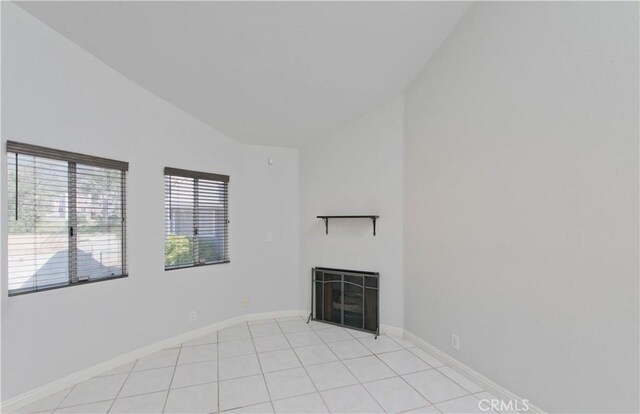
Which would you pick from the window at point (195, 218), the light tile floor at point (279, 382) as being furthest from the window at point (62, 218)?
the light tile floor at point (279, 382)

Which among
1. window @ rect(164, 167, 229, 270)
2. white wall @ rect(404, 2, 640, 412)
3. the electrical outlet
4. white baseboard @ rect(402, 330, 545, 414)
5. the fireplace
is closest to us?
white wall @ rect(404, 2, 640, 412)

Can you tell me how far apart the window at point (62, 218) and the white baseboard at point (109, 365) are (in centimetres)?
75

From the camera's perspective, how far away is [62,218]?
258 cm

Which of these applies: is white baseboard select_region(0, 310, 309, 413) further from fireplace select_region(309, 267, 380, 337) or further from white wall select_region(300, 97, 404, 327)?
white wall select_region(300, 97, 404, 327)

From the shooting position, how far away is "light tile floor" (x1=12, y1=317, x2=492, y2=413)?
7.52 feet

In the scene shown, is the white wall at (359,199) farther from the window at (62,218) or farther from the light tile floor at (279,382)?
the window at (62,218)

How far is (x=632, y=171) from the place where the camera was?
158 cm

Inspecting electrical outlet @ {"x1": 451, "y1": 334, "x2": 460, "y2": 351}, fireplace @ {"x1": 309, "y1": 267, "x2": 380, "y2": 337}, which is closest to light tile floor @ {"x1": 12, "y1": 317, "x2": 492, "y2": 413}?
electrical outlet @ {"x1": 451, "y1": 334, "x2": 460, "y2": 351}

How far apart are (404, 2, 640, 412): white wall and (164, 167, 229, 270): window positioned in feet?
8.17

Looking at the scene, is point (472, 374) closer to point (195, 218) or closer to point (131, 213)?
point (195, 218)

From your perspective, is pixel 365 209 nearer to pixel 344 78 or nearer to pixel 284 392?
pixel 344 78

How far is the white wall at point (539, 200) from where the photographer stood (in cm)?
165

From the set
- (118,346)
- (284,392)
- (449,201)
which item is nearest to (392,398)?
(284,392)

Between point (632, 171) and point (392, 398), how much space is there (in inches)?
82.3
